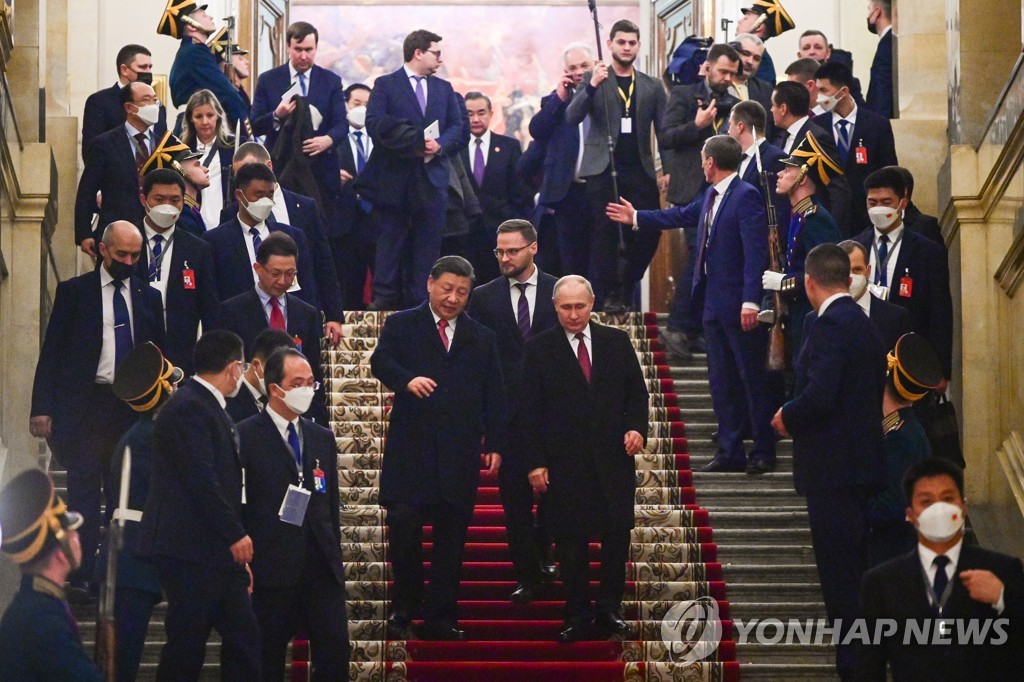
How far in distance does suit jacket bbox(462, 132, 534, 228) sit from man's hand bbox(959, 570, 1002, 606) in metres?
7.41

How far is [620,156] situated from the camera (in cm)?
1223

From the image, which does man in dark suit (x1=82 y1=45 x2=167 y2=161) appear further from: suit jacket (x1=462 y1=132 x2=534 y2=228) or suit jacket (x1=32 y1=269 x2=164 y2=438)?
suit jacket (x1=462 y1=132 x2=534 y2=228)

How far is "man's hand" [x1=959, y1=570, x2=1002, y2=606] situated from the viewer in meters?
6.30

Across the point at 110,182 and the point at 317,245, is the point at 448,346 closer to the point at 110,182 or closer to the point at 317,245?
the point at 317,245

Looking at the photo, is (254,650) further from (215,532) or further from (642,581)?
(642,581)

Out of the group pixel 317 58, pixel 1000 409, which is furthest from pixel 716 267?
pixel 317 58

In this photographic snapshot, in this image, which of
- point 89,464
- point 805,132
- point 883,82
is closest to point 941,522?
point 89,464

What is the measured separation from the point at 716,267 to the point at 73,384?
140 inches

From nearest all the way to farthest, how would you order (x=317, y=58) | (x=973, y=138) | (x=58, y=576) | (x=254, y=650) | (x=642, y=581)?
(x=58, y=576), (x=254, y=650), (x=642, y=581), (x=973, y=138), (x=317, y=58)

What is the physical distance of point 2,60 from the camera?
11258 mm

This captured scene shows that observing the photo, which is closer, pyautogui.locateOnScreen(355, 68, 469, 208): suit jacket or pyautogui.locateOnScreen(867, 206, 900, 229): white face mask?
pyautogui.locateOnScreen(867, 206, 900, 229): white face mask

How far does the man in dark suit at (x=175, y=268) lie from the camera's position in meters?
9.49

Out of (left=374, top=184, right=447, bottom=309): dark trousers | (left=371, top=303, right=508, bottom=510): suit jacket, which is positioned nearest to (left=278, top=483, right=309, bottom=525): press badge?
(left=371, top=303, right=508, bottom=510): suit jacket

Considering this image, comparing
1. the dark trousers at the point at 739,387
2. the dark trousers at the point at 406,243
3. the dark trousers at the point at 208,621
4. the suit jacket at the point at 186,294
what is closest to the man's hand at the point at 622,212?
the dark trousers at the point at 739,387
